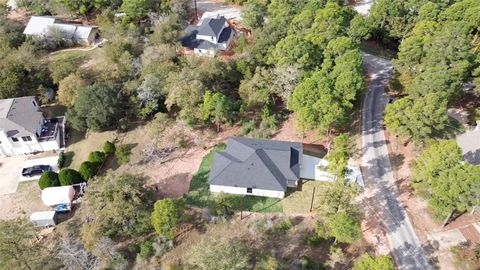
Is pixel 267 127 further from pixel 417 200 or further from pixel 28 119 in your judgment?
pixel 28 119

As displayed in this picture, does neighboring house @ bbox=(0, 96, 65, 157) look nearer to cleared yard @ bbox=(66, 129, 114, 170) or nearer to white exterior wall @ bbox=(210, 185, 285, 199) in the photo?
cleared yard @ bbox=(66, 129, 114, 170)

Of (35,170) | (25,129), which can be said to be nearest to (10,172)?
(35,170)

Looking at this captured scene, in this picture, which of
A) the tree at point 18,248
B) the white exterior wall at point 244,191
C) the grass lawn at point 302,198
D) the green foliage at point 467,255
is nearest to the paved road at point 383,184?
the green foliage at point 467,255

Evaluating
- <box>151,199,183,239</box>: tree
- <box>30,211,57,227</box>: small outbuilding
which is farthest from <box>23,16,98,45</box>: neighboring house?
<box>151,199,183,239</box>: tree

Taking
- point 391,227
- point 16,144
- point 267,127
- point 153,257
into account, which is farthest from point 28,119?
point 391,227

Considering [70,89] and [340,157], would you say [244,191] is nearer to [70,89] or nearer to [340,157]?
[340,157]

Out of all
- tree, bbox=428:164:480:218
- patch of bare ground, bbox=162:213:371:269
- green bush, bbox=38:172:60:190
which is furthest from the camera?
green bush, bbox=38:172:60:190
